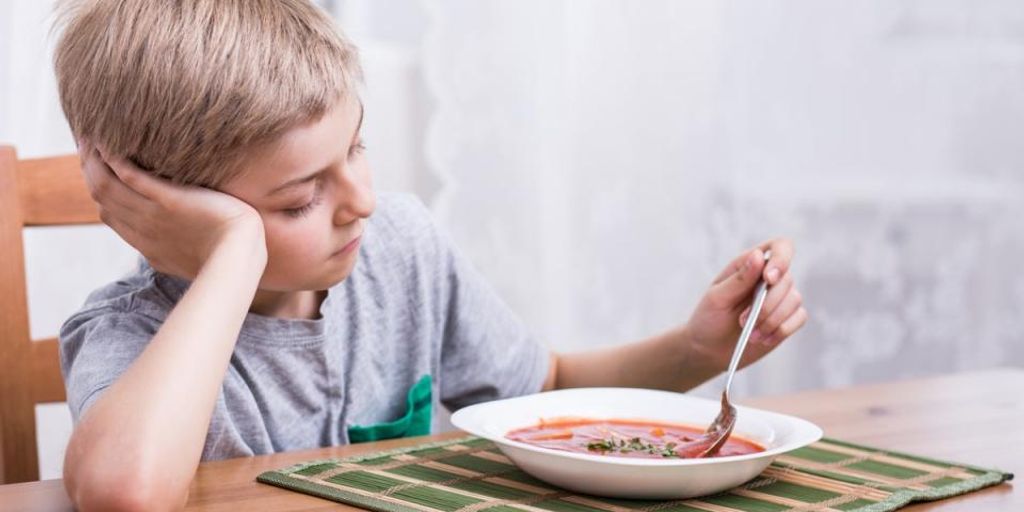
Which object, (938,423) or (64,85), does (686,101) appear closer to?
(938,423)

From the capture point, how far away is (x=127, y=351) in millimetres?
1055

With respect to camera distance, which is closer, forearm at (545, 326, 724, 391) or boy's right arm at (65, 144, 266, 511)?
boy's right arm at (65, 144, 266, 511)

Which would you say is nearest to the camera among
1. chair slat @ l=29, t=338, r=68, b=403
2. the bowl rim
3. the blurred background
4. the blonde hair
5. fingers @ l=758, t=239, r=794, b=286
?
the bowl rim

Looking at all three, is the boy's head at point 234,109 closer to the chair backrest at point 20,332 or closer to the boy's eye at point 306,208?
the boy's eye at point 306,208

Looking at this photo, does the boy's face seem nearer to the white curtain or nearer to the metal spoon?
the metal spoon

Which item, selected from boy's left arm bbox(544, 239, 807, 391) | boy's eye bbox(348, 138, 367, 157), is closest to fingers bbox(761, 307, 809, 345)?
boy's left arm bbox(544, 239, 807, 391)

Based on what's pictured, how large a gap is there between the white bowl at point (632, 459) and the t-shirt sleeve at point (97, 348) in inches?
11.5

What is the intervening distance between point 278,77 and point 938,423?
0.66 m

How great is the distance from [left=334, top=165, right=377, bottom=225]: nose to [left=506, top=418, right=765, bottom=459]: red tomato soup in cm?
23

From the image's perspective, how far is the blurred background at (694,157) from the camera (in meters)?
2.00

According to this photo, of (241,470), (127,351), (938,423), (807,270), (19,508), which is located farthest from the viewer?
(807,270)

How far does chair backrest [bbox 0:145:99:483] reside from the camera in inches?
48.4

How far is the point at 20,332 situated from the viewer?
49.0 inches

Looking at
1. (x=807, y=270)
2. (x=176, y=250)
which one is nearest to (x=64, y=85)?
(x=176, y=250)
